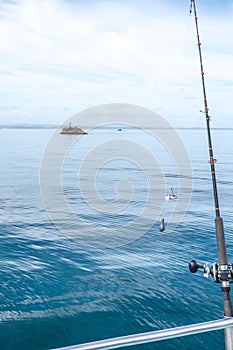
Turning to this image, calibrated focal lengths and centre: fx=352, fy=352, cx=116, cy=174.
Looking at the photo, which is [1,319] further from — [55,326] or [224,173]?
[224,173]

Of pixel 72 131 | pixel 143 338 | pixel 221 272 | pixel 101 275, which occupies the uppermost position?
pixel 72 131

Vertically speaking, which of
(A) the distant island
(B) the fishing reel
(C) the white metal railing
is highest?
(A) the distant island

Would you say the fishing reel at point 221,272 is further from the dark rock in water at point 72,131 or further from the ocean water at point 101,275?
the dark rock in water at point 72,131

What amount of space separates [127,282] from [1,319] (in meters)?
3.34

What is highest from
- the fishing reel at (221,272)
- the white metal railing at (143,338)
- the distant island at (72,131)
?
the distant island at (72,131)

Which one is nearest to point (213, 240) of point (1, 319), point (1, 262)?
point (1, 262)

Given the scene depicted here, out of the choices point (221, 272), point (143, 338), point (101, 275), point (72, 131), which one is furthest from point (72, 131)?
point (143, 338)

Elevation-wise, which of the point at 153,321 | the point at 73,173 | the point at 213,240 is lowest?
the point at 153,321

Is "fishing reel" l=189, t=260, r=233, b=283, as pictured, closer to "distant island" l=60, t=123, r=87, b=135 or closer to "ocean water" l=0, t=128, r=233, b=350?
"ocean water" l=0, t=128, r=233, b=350

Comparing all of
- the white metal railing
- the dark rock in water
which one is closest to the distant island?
the dark rock in water

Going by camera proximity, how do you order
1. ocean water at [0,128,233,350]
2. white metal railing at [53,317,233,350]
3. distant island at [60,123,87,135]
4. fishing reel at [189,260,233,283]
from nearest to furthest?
white metal railing at [53,317,233,350], fishing reel at [189,260,233,283], ocean water at [0,128,233,350], distant island at [60,123,87,135]

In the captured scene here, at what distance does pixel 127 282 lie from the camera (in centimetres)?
927

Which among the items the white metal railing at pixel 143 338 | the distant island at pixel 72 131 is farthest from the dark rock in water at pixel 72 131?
the white metal railing at pixel 143 338

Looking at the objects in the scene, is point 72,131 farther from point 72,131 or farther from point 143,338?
point 143,338
